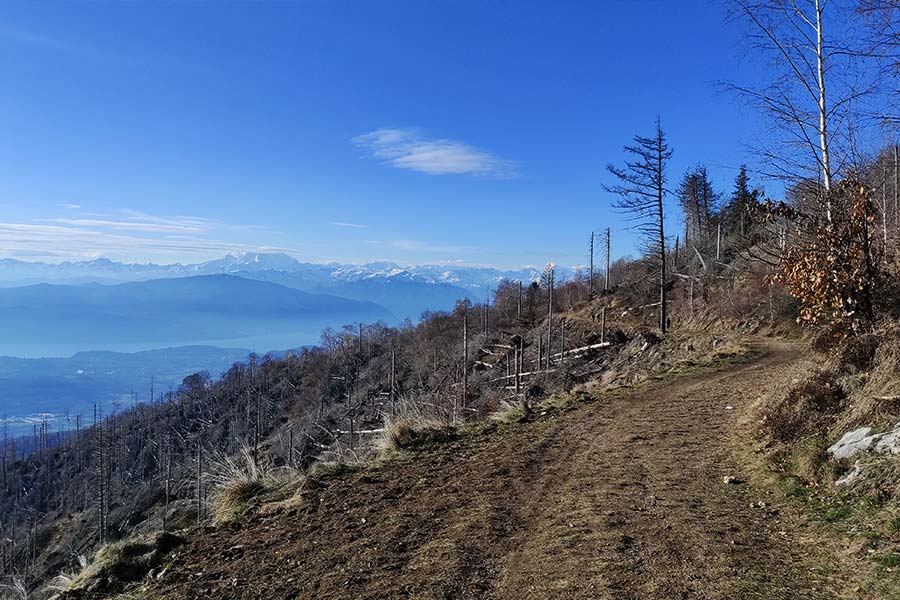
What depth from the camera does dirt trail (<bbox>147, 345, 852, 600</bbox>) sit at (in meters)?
3.81

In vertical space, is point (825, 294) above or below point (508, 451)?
above

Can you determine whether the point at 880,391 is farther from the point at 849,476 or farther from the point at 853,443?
the point at 849,476

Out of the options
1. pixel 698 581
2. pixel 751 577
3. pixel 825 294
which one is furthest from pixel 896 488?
pixel 825 294

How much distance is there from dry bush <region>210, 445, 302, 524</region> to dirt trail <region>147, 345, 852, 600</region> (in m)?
0.82

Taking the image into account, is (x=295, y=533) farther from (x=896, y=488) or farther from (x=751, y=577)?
(x=896, y=488)

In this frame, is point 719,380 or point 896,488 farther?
point 719,380

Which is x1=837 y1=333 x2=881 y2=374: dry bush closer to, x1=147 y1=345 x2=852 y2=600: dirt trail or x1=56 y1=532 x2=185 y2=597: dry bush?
x1=147 y1=345 x2=852 y2=600: dirt trail

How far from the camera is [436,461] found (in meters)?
7.82

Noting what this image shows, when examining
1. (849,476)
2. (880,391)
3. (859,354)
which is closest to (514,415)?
(859,354)

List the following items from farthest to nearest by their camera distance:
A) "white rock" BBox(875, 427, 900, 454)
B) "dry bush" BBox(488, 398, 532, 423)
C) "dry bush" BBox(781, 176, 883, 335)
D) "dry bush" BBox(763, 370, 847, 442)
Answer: "dry bush" BBox(488, 398, 532, 423)
"dry bush" BBox(781, 176, 883, 335)
"dry bush" BBox(763, 370, 847, 442)
"white rock" BBox(875, 427, 900, 454)

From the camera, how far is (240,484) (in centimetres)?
716

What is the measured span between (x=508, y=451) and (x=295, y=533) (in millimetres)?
3689

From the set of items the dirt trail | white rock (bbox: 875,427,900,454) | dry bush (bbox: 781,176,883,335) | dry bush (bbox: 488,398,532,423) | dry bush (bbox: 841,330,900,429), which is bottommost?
dry bush (bbox: 488,398,532,423)

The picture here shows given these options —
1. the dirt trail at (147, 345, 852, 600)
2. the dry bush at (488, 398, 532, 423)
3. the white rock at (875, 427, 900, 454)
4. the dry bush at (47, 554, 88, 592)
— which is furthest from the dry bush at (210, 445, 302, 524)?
the white rock at (875, 427, 900, 454)
